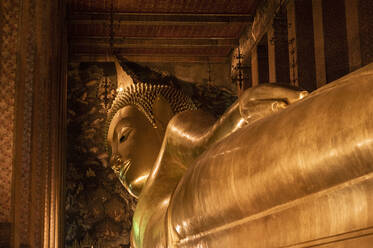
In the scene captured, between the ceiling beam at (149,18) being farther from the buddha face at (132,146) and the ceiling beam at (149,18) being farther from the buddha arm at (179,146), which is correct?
the buddha arm at (179,146)

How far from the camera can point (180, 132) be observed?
6.37 feet

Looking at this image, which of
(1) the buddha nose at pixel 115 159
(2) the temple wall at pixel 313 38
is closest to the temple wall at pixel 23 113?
(1) the buddha nose at pixel 115 159

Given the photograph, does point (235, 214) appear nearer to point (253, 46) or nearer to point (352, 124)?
point (352, 124)

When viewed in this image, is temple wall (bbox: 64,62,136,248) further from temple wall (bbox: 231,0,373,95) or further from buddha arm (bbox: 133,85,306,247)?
buddha arm (bbox: 133,85,306,247)

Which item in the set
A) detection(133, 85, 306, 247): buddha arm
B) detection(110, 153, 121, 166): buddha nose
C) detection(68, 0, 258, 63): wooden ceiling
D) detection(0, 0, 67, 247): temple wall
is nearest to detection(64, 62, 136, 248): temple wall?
detection(68, 0, 258, 63): wooden ceiling

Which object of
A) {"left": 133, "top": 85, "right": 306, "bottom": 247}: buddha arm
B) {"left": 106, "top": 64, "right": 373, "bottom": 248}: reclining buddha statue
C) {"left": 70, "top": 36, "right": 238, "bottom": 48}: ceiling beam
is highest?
{"left": 70, "top": 36, "right": 238, "bottom": 48}: ceiling beam

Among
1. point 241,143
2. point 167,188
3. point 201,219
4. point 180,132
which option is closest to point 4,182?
point 167,188

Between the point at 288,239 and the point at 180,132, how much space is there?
3.95 ft

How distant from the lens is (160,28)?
354 inches

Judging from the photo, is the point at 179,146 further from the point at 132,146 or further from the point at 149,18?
the point at 149,18

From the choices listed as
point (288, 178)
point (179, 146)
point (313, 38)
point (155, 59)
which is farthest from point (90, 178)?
point (288, 178)

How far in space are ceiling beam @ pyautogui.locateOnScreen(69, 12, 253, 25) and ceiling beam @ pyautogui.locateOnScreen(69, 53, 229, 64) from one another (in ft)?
5.26

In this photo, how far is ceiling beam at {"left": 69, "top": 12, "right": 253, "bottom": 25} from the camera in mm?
8227

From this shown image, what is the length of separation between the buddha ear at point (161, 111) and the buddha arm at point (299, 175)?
79.1 inches
